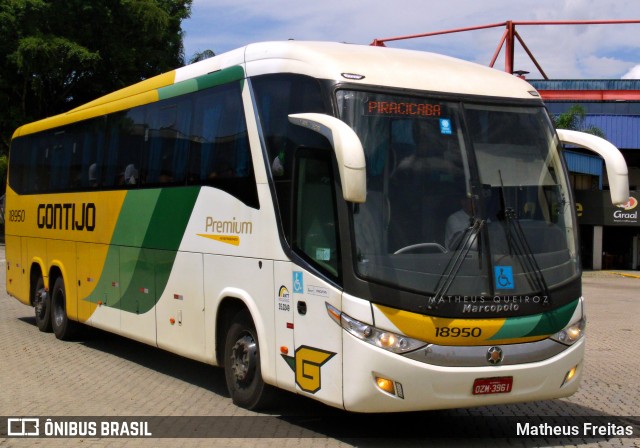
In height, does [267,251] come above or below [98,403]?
above

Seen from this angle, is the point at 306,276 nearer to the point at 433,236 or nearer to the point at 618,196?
the point at 433,236

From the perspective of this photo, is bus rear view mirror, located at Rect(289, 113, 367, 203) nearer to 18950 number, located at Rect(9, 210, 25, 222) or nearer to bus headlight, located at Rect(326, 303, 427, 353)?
bus headlight, located at Rect(326, 303, 427, 353)

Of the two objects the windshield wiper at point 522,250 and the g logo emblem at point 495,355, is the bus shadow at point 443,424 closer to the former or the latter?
the g logo emblem at point 495,355

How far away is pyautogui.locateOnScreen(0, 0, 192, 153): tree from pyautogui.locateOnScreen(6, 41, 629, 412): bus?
3445cm

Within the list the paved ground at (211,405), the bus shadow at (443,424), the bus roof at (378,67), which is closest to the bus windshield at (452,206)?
the bus roof at (378,67)

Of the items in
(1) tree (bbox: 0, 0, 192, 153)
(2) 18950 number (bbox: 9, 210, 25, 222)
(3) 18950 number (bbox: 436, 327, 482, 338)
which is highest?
(1) tree (bbox: 0, 0, 192, 153)

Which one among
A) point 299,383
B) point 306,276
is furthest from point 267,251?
point 299,383

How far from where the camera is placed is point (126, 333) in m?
12.4

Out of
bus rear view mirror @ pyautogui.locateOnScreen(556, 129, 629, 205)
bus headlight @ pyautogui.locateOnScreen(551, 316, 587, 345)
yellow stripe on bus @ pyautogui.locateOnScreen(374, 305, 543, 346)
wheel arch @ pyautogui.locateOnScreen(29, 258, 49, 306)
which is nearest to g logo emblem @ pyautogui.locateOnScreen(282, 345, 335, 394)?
yellow stripe on bus @ pyautogui.locateOnScreen(374, 305, 543, 346)

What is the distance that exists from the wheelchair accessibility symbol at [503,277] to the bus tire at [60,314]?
879cm

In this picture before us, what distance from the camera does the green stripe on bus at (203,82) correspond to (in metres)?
9.67

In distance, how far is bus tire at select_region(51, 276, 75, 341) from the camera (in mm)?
14703

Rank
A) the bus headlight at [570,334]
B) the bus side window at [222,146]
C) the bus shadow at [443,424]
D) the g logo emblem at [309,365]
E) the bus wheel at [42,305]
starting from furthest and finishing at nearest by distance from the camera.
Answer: the bus wheel at [42,305] < the bus side window at [222,146] < the bus shadow at [443,424] < the bus headlight at [570,334] < the g logo emblem at [309,365]

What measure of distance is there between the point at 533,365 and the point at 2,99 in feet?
137
